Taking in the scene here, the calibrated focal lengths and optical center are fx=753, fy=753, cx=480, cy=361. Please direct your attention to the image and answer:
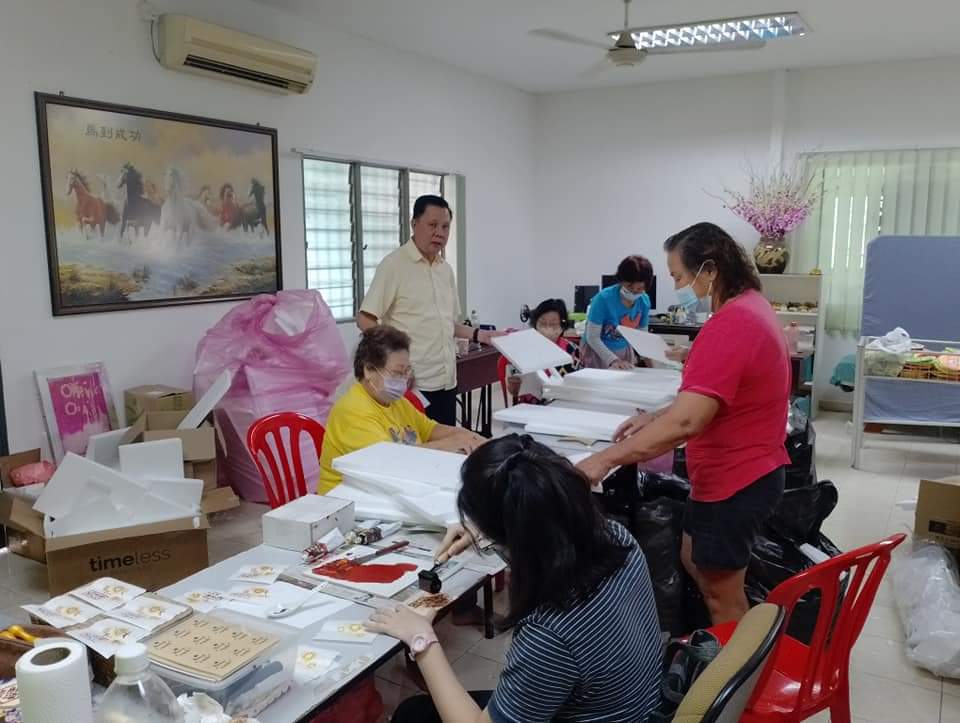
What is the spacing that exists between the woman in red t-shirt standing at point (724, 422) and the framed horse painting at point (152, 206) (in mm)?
2792

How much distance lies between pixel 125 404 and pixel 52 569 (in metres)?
1.17

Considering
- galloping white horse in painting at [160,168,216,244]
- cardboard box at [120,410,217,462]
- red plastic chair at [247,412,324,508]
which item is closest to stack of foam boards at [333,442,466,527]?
red plastic chair at [247,412,324,508]

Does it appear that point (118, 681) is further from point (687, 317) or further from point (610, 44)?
point (687, 317)

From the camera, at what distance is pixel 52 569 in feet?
9.00

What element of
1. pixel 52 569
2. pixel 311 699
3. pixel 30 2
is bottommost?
pixel 52 569

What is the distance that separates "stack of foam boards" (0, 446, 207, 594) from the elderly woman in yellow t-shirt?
963 millimetres

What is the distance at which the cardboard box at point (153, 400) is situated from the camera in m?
3.66

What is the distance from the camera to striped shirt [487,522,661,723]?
1.11m

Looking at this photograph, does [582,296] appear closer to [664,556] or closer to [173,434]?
[173,434]

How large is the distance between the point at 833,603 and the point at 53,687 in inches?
56.1

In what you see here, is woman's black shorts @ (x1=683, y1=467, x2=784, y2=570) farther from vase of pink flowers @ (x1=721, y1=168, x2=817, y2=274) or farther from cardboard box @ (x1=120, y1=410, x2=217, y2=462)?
vase of pink flowers @ (x1=721, y1=168, x2=817, y2=274)

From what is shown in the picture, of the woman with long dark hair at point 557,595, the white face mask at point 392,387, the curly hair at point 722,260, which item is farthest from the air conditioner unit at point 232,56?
the woman with long dark hair at point 557,595

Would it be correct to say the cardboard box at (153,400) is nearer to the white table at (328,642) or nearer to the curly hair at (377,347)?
the curly hair at (377,347)

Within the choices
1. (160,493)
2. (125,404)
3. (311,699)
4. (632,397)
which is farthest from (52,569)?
(632,397)
